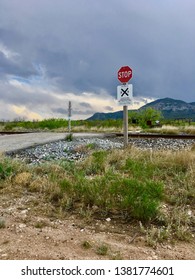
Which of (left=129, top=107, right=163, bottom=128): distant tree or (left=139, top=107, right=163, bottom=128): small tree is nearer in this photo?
(left=129, top=107, right=163, bottom=128): distant tree

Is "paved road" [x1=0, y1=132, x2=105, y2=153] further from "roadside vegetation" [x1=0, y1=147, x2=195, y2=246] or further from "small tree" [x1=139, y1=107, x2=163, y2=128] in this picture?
"small tree" [x1=139, y1=107, x2=163, y2=128]

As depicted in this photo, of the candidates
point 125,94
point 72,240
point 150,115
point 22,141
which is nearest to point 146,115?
point 150,115

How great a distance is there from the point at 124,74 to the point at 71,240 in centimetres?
761

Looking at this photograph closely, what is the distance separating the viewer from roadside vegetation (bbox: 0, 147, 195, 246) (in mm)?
3801

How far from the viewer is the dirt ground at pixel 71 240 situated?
300 cm

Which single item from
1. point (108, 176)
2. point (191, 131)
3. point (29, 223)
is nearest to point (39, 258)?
point (29, 223)

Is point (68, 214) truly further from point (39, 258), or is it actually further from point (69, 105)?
point (69, 105)

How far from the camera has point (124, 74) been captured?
9984 millimetres

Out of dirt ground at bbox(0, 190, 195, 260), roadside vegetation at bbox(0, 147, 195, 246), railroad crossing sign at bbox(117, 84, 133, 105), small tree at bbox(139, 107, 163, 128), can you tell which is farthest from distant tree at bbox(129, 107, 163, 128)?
dirt ground at bbox(0, 190, 195, 260)

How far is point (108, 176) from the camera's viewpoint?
5.17 m

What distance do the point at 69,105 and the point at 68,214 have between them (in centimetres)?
1734

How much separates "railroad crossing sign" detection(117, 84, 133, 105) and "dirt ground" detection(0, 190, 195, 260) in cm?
653

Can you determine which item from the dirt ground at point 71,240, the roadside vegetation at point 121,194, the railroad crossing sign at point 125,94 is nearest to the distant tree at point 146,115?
the railroad crossing sign at point 125,94

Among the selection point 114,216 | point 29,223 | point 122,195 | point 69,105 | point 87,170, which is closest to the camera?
point 29,223
